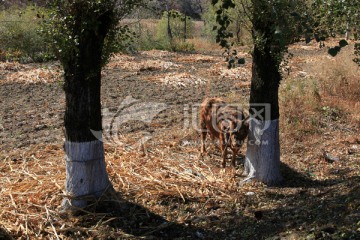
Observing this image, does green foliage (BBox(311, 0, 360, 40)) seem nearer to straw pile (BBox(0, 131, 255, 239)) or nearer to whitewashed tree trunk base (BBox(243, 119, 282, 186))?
whitewashed tree trunk base (BBox(243, 119, 282, 186))

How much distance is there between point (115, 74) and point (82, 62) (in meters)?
10.3

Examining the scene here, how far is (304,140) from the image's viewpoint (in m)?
7.77

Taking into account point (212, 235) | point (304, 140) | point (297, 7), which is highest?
point (297, 7)

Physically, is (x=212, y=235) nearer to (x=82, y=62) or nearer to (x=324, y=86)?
(x=82, y=62)

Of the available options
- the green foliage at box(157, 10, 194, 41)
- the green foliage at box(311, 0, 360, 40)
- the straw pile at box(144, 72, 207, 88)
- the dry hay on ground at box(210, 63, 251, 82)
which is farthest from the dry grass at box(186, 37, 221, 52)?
the green foliage at box(311, 0, 360, 40)

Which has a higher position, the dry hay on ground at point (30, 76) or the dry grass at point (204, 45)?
the dry grass at point (204, 45)

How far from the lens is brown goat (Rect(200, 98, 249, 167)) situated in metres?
6.06

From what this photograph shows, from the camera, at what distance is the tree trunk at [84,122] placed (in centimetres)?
446

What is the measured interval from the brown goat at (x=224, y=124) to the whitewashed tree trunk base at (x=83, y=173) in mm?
2034

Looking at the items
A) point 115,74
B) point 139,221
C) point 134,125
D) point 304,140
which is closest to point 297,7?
point 139,221

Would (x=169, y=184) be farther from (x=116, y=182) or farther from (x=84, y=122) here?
(x=84, y=122)

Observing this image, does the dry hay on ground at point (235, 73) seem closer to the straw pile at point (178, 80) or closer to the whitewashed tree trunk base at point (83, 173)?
the straw pile at point (178, 80)

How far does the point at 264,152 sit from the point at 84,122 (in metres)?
2.50

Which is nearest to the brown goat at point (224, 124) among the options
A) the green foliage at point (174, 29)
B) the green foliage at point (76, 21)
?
the green foliage at point (76, 21)
